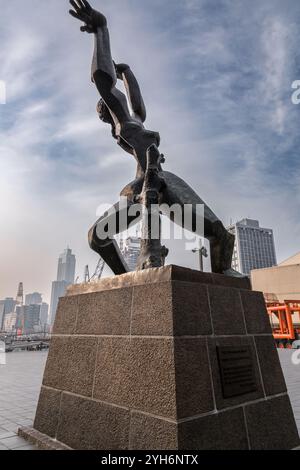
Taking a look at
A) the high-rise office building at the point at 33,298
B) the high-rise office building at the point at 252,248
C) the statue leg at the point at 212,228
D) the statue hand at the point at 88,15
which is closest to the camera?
the statue leg at the point at 212,228

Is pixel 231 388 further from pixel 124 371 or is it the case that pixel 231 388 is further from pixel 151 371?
pixel 124 371

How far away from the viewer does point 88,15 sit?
13.3 feet

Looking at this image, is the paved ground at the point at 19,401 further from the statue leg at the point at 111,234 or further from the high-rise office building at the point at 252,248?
the high-rise office building at the point at 252,248

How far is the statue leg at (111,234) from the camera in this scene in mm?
3859

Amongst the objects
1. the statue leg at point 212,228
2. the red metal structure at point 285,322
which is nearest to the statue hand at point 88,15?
the statue leg at point 212,228

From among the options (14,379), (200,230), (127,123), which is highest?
(127,123)

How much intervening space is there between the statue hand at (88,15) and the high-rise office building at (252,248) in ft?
150

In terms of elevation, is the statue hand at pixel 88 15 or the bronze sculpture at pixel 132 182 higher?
the statue hand at pixel 88 15

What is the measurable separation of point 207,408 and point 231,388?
0.37m

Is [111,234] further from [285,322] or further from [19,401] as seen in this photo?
[285,322]

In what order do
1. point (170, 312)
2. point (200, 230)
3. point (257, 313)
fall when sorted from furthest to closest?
point (200, 230)
point (257, 313)
point (170, 312)

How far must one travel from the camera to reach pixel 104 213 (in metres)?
3.91

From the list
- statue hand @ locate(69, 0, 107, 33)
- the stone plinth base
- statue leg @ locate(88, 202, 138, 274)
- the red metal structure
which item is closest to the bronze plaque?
the stone plinth base
